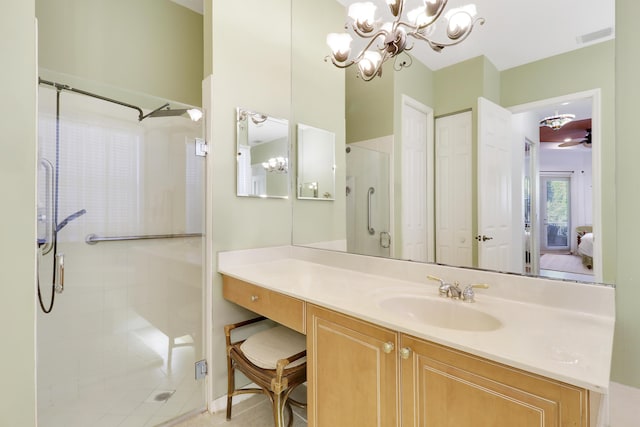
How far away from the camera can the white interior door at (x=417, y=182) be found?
1.55 meters

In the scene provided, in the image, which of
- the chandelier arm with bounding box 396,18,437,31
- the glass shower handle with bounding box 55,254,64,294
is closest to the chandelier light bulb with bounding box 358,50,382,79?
the chandelier arm with bounding box 396,18,437,31

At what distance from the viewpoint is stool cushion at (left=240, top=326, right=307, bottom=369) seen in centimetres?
154

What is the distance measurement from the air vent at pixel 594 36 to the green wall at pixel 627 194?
27 millimetres

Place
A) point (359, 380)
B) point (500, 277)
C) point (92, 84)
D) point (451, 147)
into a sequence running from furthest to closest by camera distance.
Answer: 1. point (92, 84)
2. point (451, 147)
3. point (500, 277)
4. point (359, 380)

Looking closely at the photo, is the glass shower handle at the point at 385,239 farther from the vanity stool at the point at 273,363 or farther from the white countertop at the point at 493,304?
the vanity stool at the point at 273,363

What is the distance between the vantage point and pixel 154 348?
1.93 m

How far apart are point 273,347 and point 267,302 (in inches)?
11.3

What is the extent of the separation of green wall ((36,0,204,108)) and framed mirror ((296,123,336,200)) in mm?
964

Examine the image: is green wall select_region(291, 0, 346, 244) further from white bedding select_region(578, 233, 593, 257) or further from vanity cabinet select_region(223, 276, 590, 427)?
white bedding select_region(578, 233, 593, 257)

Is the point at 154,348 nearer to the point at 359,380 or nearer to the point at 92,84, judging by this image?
the point at 359,380

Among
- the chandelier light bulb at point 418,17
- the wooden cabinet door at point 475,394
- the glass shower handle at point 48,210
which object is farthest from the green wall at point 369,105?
the glass shower handle at point 48,210

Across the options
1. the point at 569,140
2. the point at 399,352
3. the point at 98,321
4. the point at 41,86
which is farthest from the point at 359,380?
the point at 41,86

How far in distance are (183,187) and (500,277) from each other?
1.87 metres

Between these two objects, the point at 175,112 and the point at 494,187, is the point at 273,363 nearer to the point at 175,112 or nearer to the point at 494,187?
the point at 494,187
